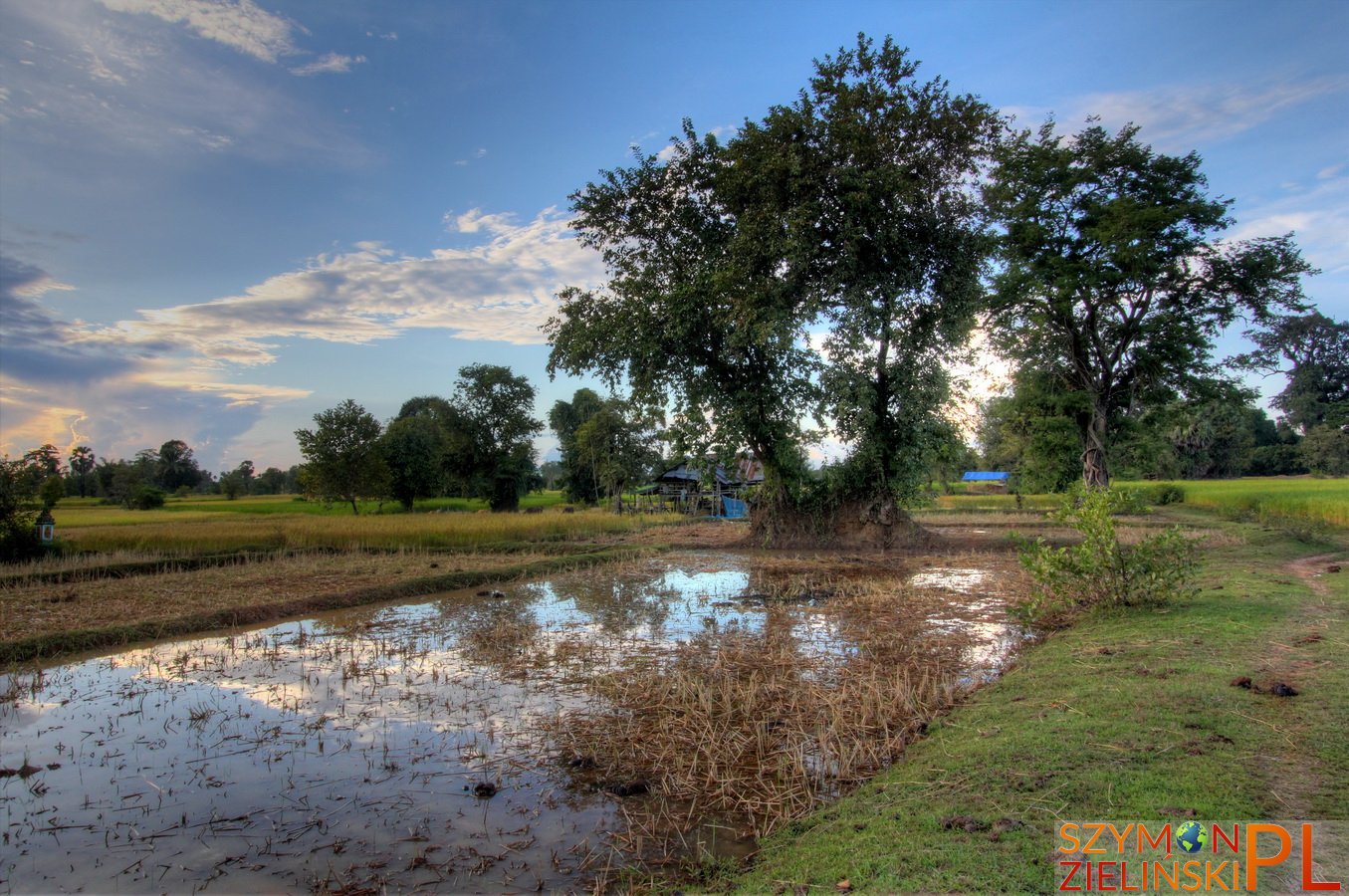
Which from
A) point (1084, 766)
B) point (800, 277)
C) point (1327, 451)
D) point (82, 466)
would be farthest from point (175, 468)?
point (1327, 451)

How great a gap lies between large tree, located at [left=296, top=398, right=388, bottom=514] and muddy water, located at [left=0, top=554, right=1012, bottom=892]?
34.5 metres

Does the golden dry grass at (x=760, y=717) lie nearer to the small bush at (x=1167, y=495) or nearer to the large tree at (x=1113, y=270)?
the large tree at (x=1113, y=270)

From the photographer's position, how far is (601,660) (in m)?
8.16

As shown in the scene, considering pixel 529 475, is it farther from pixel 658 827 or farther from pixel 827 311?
pixel 658 827

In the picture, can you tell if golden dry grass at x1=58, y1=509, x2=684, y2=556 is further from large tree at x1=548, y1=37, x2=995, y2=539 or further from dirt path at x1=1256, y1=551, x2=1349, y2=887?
dirt path at x1=1256, y1=551, x2=1349, y2=887

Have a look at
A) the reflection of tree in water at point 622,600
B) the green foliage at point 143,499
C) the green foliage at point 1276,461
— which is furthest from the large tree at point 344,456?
the green foliage at point 1276,461

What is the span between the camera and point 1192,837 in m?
3.03

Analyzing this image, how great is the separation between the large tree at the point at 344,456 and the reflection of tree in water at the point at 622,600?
31488mm

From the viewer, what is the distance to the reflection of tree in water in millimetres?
10648

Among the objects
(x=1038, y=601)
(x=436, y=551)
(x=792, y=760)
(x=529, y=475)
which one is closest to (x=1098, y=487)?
(x=1038, y=601)

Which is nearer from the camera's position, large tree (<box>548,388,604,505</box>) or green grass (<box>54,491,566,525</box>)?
green grass (<box>54,491,566,525</box>)

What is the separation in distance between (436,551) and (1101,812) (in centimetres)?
1922

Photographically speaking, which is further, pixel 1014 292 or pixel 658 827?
pixel 1014 292

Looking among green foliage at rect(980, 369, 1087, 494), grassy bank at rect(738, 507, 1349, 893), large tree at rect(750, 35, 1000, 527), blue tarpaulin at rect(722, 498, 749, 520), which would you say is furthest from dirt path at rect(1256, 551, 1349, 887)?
blue tarpaulin at rect(722, 498, 749, 520)
